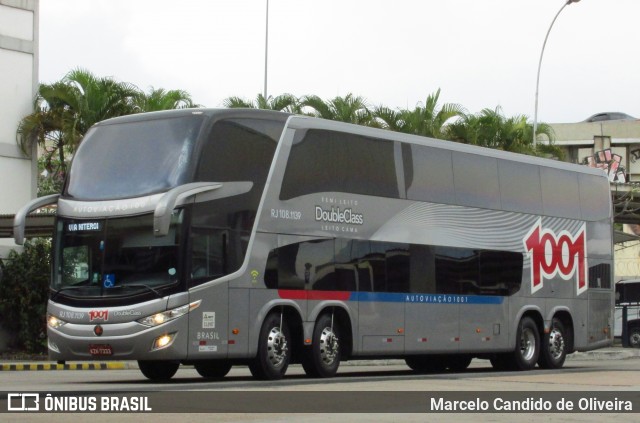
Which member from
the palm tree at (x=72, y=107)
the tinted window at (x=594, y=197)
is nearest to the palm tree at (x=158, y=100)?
the palm tree at (x=72, y=107)

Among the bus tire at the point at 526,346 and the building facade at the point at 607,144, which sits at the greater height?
the building facade at the point at 607,144

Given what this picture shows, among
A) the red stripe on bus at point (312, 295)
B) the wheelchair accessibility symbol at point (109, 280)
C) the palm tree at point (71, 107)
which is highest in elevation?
the palm tree at point (71, 107)

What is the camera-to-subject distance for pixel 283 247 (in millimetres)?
20594

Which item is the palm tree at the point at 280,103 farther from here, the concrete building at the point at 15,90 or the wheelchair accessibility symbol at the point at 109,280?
the wheelchair accessibility symbol at the point at 109,280

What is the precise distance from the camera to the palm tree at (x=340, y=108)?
134ft

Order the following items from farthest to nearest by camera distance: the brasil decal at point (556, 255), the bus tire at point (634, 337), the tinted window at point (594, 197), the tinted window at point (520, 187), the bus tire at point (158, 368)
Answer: the bus tire at point (634, 337) → the tinted window at point (594, 197) → the brasil decal at point (556, 255) → the tinted window at point (520, 187) → the bus tire at point (158, 368)

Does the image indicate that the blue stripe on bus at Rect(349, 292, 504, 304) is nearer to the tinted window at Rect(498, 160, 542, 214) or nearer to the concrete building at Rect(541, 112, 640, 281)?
the tinted window at Rect(498, 160, 542, 214)

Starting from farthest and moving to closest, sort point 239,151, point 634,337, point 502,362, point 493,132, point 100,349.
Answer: point 634,337
point 493,132
point 502,362
point 239,151
point 100,349

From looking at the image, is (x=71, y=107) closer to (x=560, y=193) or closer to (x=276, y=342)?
(x=560, y=193)

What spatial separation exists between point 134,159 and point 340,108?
2153 cm

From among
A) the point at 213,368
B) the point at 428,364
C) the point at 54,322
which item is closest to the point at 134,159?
the point at 54,322

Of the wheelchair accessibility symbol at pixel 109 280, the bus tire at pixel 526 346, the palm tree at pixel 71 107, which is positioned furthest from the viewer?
the palm tree at pixel 71 107

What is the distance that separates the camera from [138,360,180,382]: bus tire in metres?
21.3

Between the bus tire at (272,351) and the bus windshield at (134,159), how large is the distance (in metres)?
2.89
